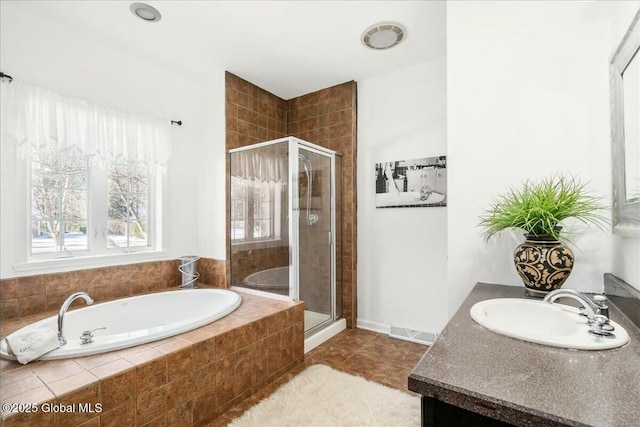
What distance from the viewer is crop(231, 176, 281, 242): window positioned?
9.23ft

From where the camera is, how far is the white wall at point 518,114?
150 centimetres

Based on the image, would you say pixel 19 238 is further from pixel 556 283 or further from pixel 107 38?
pixel 556 283

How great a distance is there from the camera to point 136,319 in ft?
7.88

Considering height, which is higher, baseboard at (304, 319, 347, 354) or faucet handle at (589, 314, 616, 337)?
faucet handle at (589, 314, 616, 337)

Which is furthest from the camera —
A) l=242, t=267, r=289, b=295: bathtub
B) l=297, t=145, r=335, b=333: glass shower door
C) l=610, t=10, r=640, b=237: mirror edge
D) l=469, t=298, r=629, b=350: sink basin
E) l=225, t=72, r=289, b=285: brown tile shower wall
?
l=225, t=72, r=289, b=285: brown tile shower wall

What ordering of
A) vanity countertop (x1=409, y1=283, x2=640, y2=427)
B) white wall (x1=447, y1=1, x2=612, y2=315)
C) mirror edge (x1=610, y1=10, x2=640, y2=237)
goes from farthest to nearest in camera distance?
white wall (x1=447, y1=1, x2=612, y2=315) → mirror edge (x1=610, y1=10, x2=640, y2=237) → vanity countertop (x1=409, y1=283, x2=640, y2=427)

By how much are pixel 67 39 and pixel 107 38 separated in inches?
10.2

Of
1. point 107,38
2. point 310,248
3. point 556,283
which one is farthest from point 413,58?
point 107,38

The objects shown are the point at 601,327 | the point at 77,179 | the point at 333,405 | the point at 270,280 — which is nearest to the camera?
the point at 601,327

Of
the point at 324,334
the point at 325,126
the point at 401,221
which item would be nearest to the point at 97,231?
the point at 324,334

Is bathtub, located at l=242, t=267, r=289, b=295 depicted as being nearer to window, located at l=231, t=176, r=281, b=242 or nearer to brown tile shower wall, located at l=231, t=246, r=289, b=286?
brown tile shower wall, located at l=231, t=246, r=289, b=286

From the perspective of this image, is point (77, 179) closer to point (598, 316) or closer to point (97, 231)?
point (97, 231)

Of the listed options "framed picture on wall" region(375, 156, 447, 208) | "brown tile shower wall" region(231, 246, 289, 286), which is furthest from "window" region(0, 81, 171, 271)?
"framed picture on wall" region(375, 156, 447, 208)

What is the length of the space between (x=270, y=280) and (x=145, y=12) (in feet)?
7.39
